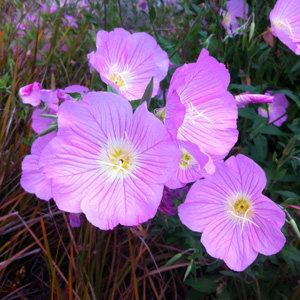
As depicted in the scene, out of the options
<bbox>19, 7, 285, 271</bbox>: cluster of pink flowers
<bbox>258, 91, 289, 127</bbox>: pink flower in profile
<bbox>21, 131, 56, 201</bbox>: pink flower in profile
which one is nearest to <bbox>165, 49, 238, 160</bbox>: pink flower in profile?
<bbox>19, 7, 285, 271</bbox>: cluster of pink flowers

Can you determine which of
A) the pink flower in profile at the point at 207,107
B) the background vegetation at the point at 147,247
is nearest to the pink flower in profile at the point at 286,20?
the background vegetation at the point at 147,247

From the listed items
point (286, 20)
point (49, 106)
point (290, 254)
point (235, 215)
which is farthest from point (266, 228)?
point (286, 20)

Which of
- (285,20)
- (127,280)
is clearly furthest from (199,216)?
(285,20)

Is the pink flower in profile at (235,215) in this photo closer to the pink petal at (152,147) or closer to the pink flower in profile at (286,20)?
the pink petal at (152,147)

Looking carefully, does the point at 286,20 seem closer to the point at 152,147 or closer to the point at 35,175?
the point at 152,147

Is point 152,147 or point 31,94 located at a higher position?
point 152,147

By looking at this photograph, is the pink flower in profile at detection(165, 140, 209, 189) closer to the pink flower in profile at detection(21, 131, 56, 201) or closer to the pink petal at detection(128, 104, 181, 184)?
the pink petal at detection(128, 104, 181, 184)
